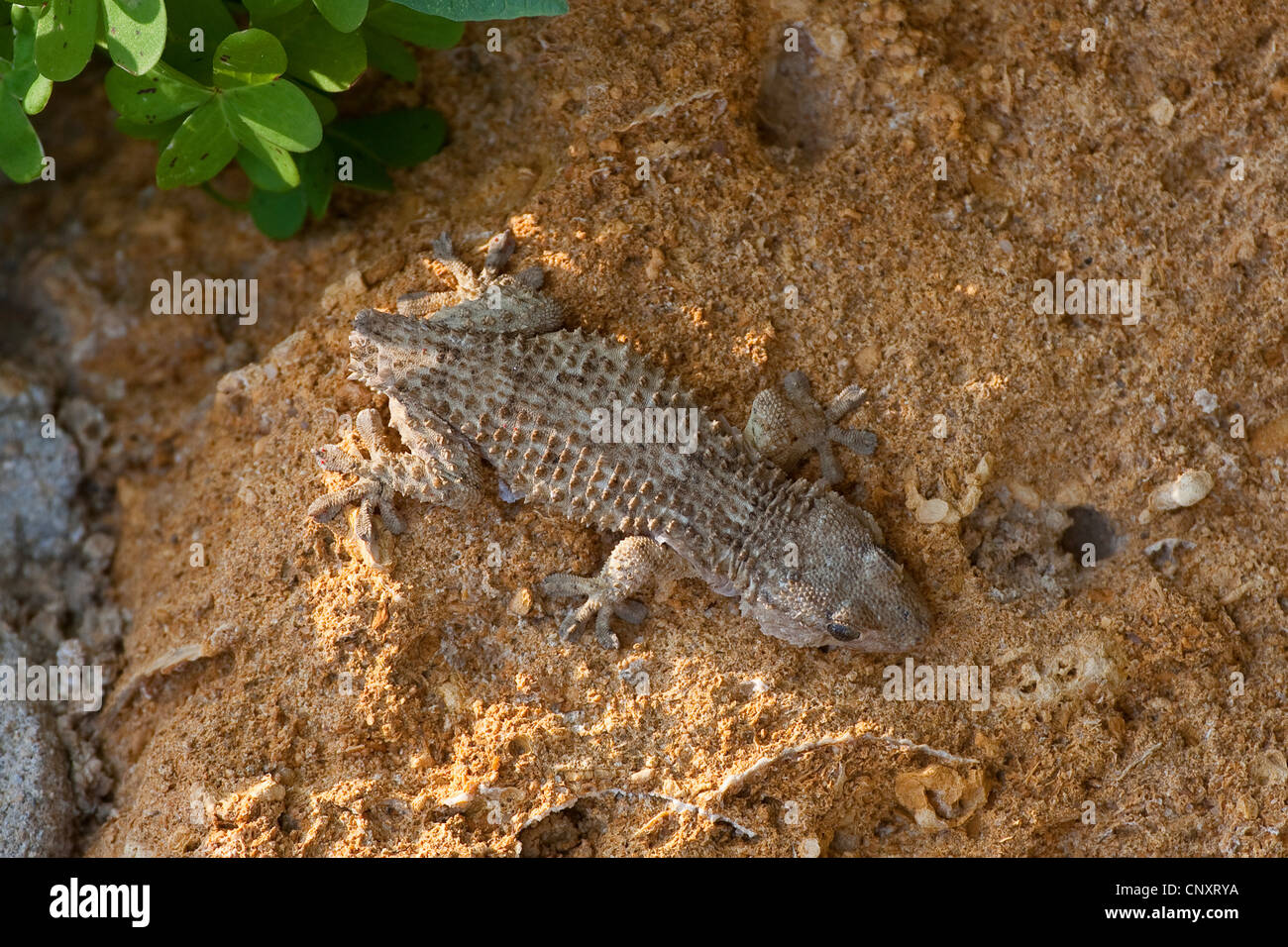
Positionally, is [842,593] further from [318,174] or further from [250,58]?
[250,58]

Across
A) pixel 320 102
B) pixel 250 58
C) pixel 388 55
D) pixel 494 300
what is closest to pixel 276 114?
pixel 250 58

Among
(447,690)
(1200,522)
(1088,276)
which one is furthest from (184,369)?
(1200,522)

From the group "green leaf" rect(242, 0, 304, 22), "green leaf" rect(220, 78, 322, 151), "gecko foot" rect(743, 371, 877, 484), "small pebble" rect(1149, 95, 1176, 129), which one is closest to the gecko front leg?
"green leaf" rect(220, 78, 322, 151)

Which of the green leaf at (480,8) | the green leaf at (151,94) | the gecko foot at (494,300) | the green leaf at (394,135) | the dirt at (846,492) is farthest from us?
the green leaf at (394,135)

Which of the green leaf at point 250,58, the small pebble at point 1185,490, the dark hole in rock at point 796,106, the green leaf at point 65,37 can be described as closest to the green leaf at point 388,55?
the green leaf at point 250,58

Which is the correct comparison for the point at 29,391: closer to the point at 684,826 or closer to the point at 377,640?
the point at 377,640

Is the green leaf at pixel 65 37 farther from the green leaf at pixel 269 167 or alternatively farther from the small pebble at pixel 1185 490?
the small pebble at pixel 1185 490

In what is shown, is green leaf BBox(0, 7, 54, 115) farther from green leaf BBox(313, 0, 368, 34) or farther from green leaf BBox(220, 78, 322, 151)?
green leaf BBox(313, 0, 368, 34)
